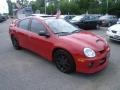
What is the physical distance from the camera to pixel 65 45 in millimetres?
5039

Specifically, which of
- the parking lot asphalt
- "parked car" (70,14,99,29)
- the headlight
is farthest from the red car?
"parked car" (70,14,99,29)

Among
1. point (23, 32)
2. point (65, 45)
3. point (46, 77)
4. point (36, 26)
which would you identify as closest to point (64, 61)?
point (65, 45)

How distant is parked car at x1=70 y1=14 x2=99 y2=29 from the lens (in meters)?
15.6

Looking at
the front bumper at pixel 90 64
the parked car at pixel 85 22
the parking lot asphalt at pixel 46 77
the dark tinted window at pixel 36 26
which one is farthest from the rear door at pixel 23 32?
the parked car at pixel 85 22

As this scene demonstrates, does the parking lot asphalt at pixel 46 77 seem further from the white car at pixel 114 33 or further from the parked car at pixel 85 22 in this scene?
the parked car at pixel 85 22

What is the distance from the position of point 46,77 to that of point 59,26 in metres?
1.71

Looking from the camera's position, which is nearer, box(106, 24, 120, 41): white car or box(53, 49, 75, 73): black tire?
box(53, 49, 75, 73): black tire

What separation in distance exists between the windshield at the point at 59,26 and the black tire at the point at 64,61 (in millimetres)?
712

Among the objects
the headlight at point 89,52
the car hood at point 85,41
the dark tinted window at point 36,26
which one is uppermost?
the dark tinted window at point 36,26

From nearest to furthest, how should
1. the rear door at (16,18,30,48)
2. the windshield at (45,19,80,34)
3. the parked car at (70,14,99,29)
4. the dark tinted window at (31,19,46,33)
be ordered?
the windshield at (45,19,80,34) → the dark tinted window at (31,19,46,33) → the rear door at (16,18,30,48) → the parked car at (70,14,99,29)

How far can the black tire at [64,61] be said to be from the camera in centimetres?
498

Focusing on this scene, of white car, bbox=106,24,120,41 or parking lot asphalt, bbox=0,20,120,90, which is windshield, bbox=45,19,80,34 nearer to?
parking lot asphalt, bbox=0,20,120,90

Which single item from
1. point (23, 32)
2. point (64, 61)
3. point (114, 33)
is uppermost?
point (23, 32)

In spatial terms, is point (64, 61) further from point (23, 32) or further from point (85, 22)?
point (85, 22)
